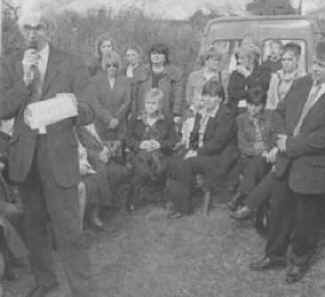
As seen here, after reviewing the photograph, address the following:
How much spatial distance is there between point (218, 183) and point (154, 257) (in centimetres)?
117

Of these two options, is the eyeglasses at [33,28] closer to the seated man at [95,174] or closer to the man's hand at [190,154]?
the seated man at [95,174]

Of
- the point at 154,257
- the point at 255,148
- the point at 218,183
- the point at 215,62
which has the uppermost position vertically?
the point at 215,62

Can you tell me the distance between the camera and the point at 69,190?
3.79 metres

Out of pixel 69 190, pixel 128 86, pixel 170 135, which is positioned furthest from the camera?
pixel 128 86

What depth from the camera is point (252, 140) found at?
18.4ft

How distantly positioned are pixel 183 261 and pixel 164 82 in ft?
8.16

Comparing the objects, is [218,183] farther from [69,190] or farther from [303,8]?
[303,8]

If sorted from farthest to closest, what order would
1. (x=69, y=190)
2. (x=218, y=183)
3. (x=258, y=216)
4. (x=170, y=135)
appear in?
1. (x=170, y=135)
2. (x=218, y=183)
3. (x=258, y=216)
4. (x=69, y=190)

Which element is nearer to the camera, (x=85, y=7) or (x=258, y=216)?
(x=258, y=216)

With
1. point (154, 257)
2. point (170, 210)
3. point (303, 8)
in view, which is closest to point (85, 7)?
point (303, 8)

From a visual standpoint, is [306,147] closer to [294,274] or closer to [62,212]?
[294,274]

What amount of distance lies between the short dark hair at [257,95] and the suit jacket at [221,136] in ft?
1.04

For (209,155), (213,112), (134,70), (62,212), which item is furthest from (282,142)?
(134,70)

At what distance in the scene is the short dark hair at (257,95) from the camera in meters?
5.57
